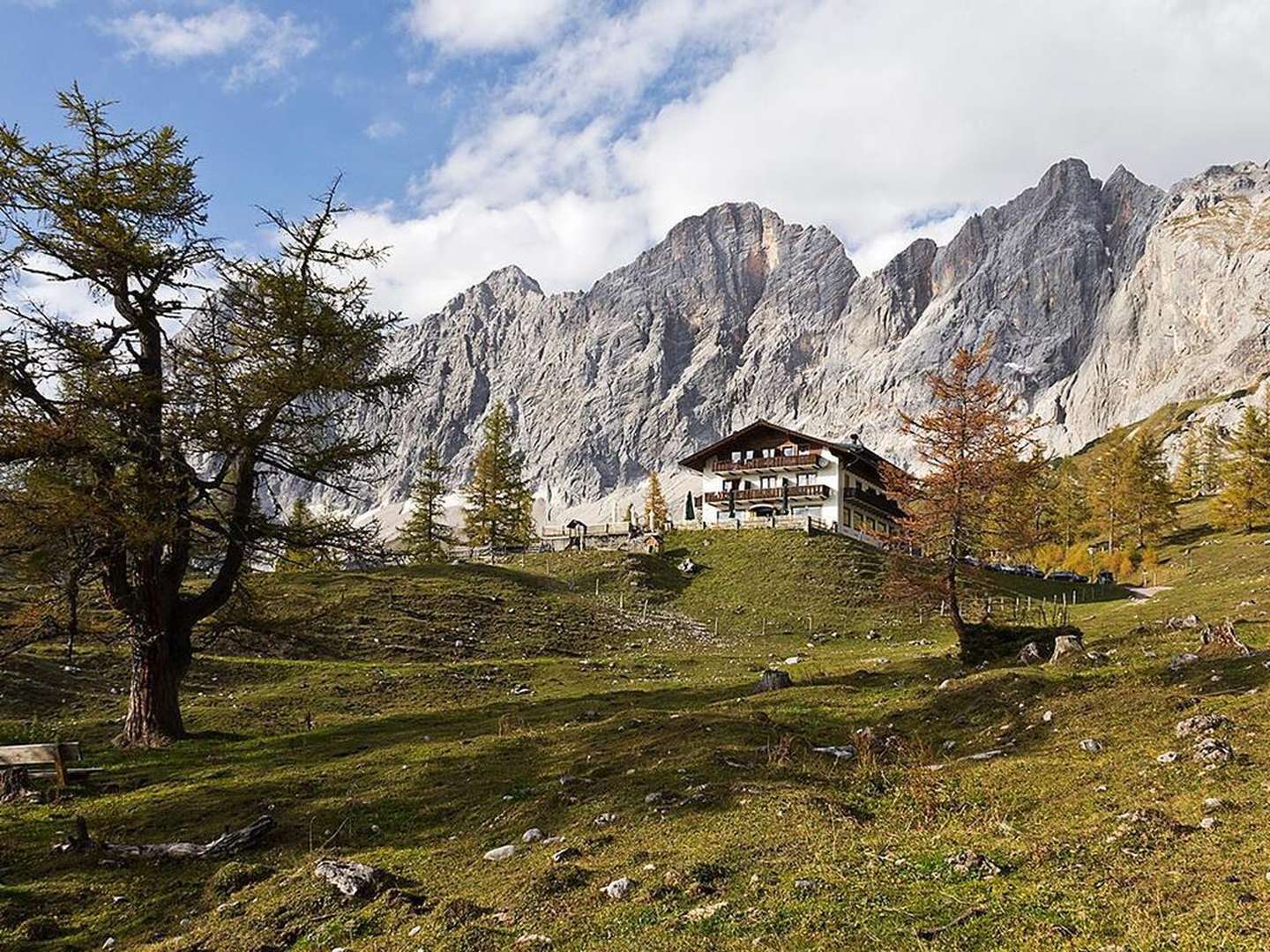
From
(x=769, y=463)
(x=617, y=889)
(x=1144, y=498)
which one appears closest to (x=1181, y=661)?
(x=617, y=889)

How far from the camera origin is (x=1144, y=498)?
8088 cm

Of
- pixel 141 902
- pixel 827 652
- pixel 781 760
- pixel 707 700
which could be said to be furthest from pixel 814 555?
pixel 141 902

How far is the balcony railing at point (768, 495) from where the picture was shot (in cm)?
8125

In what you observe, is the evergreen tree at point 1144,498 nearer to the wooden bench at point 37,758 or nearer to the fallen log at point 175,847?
the fallen log at point 175,847

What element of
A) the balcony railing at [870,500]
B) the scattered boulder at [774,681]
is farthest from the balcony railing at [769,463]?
the scattered boulder at [774,681]

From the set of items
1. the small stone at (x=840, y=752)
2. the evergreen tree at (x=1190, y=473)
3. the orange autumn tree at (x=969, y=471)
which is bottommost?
the small stone at (x=840, y=752)

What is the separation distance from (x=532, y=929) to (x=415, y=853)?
4450 mm

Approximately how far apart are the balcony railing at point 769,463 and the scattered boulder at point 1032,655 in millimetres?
60304

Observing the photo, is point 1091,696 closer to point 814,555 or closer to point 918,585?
point 918,585

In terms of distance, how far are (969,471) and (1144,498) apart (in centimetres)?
6467

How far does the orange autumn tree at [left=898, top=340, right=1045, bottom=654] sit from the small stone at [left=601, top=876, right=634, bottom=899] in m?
21.1

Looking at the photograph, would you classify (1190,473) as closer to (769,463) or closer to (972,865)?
(769,463)

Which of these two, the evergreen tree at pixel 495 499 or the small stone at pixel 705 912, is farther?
the evergreen tree at pixel 495 499

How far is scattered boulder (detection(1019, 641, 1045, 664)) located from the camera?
22.2 m
